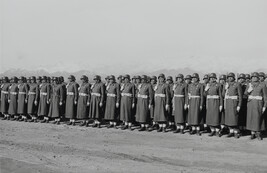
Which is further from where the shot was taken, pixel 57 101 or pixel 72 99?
pixel 57 101

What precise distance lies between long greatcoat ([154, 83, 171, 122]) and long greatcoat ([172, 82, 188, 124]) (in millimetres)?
344

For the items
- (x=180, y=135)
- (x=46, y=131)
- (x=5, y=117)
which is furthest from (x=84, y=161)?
(x=5, y=117)

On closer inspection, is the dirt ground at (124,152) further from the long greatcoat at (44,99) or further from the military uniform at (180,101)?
the long greatcoat at (44,99)

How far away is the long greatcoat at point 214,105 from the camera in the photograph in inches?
555

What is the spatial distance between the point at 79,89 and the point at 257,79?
8.16 m

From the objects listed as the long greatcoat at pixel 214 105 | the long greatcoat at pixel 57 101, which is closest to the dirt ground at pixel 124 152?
the long greatcoat at pixel 214 105

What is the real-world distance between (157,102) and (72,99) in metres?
4.50

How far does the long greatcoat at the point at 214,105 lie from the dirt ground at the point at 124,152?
636mm

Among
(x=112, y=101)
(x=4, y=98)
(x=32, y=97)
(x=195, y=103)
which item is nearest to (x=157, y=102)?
(x=195, y=103)

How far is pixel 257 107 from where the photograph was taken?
43.0 feet

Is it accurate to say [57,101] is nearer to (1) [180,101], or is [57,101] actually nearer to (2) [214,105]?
(1) [180,101]

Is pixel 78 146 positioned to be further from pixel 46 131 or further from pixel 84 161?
pixel 46 131

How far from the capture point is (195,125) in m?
14.6

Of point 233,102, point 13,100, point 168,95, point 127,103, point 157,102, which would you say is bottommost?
point 13,100
